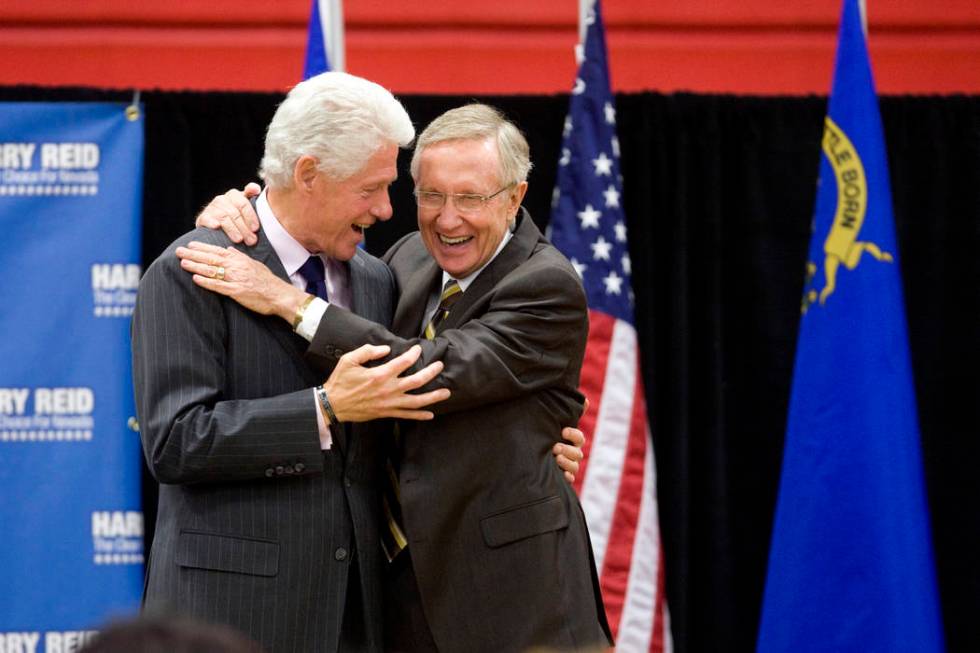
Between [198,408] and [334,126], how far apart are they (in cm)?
60

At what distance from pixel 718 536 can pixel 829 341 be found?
782 mm

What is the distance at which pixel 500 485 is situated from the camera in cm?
257

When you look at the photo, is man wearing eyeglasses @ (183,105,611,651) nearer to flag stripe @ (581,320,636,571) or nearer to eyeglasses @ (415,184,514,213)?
eyeglasses @ (415,184,514,213)

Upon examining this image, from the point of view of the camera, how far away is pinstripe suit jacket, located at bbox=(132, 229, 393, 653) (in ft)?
7.80

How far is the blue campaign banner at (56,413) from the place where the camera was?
425 centimetres

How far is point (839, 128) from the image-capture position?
13.7ft

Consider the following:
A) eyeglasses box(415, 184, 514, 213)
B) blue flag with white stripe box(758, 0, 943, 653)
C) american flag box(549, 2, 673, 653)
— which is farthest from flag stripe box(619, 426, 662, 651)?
eyeglasses box(415, 184, 514, 213)

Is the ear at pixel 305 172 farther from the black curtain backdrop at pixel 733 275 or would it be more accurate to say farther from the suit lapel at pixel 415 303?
the black curtain backdrop at pixel 733 275

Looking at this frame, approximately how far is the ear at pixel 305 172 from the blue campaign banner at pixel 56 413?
1.91 m

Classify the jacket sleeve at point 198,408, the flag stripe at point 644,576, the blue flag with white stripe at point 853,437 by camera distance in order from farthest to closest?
the flag stripe at point 644,576 → the blue flag with white stripe at point 853,437 → the jacket sleeve at point 198,408

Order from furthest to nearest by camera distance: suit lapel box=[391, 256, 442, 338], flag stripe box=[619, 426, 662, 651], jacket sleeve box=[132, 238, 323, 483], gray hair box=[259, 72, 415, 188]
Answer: flag stripe box=[619, 426, 662, 651]
suit lapel box=[391, 256, 442, 338]
gray hair box=[259, 72, 415, 188]
jacket sleeve box=[132, 238, 323, 483]

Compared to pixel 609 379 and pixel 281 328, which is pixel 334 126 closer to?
pixel 281 328

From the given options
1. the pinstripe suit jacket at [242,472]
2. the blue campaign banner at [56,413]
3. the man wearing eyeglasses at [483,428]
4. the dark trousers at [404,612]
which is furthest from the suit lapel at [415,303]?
the blue campaign banner at [56,413]

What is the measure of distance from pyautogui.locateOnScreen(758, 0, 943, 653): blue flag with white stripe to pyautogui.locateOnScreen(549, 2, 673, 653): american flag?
45 centimetres
